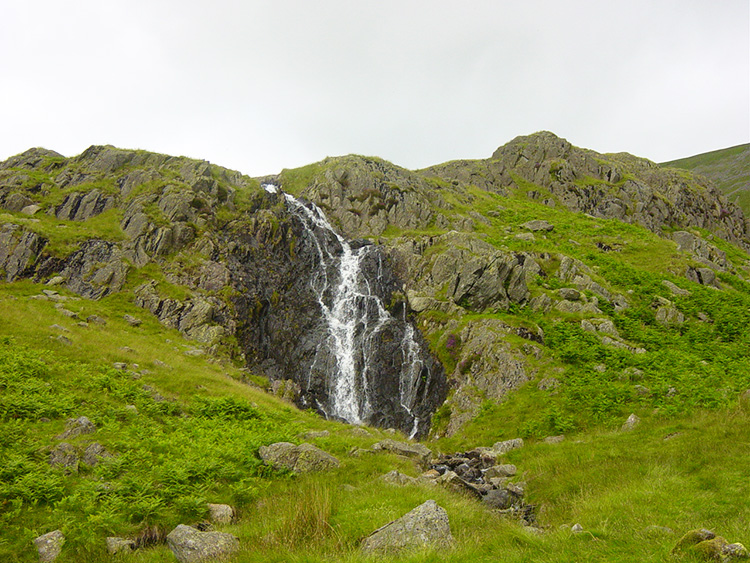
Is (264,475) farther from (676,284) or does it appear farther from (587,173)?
(587,173)

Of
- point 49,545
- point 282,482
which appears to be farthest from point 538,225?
point 49,545

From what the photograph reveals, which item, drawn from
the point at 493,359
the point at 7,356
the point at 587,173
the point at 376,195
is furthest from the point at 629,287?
the point at 587,173

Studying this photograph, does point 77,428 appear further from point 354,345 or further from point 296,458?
point 354,345

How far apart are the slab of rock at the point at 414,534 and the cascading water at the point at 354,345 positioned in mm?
22759

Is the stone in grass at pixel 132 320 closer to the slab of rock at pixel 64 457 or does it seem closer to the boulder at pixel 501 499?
the slab of rock at pixel 64 457

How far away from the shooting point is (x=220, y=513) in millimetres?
Result: 9219

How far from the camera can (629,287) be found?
41.9 meters

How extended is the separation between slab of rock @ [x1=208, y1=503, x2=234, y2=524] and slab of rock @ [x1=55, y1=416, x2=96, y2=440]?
6285mm

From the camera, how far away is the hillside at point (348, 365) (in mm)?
8672

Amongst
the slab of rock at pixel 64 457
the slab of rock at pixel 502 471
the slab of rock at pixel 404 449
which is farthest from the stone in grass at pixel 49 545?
the slab of rock at pixel 502 471

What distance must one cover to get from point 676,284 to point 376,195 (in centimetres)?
4201

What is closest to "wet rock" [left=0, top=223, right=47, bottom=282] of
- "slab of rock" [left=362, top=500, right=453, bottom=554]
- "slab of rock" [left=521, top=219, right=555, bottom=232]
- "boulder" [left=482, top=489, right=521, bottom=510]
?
"slab of rock" [left=362, top=500, right=453, bottom=554]

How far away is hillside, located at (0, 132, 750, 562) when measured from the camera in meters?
8.67

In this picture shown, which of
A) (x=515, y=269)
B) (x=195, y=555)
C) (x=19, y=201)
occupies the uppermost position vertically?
(x=19, y=201)
